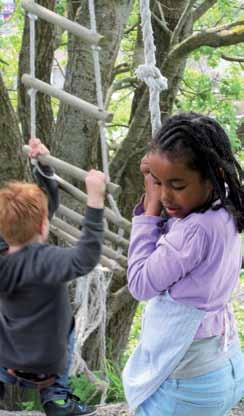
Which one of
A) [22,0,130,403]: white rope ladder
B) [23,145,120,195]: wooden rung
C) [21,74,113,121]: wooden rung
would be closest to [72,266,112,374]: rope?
[22,0,130,403]: white rope ladder

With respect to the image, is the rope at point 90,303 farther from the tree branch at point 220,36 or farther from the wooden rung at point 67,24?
the tree branch at point 220,36

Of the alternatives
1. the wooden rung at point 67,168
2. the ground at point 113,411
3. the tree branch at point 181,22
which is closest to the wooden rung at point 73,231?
the wooden rung at point 67,168

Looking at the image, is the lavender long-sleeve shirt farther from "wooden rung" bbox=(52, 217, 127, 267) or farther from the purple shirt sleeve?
"wooden rung" bbox=(52, 217, 127, 267)

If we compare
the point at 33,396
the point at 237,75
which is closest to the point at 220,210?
the point at 33,396

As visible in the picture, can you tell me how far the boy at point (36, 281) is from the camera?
5.67 ft

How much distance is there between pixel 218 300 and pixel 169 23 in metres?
2.54

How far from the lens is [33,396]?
11.1 feet

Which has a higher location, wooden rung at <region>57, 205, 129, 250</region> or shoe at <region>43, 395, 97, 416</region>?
wooden rung at <region>57, 205, 129, 250</region>

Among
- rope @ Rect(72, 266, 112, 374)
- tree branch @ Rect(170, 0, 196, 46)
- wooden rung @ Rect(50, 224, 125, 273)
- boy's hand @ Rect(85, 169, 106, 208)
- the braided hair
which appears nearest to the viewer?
the braided hair

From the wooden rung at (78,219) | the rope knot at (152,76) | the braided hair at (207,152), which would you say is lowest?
the wooden rung at (78,219)

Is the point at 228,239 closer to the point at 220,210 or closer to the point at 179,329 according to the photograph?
the point at 220,210

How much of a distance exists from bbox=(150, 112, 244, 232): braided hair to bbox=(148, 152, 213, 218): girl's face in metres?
0.01

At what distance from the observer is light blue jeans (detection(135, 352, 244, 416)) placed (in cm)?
137

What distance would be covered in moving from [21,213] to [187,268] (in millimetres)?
612
